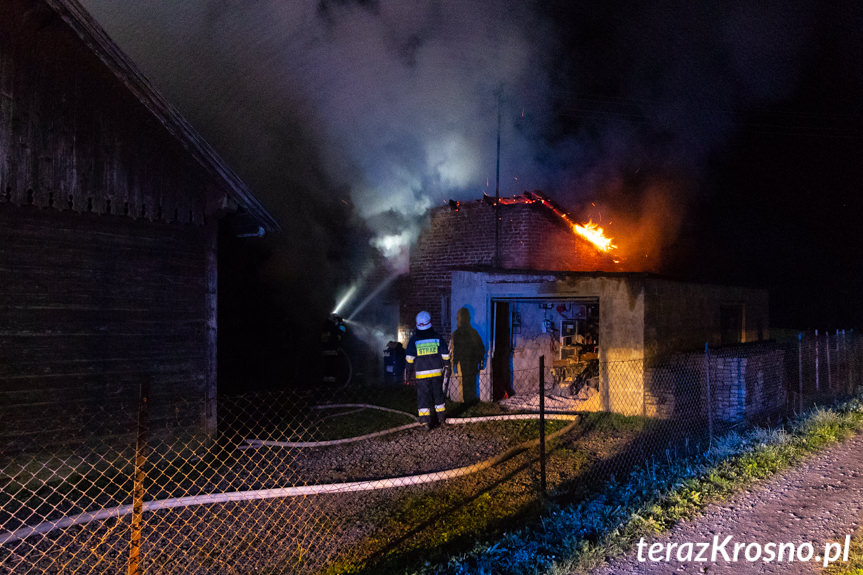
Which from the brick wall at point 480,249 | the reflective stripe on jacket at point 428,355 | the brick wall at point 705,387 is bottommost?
the brick wall at point 705,387

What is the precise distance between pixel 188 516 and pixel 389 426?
4328mm

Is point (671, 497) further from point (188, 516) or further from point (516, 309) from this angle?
point (516, 309)

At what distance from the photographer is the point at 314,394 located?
12.8m

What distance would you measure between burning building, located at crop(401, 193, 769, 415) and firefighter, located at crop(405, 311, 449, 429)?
2692 mm

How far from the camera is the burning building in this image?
966cm

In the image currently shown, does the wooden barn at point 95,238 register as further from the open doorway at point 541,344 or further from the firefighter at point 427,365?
the open doorway at point 541,344

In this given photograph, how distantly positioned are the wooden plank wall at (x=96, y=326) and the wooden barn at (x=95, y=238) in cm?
1

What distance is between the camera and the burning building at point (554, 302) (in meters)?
9.66

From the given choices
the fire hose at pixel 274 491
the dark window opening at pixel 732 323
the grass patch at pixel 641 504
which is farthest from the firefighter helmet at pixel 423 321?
the dark window opening at pixel 732 323

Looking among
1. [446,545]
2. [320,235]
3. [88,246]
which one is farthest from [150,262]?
[320,235]

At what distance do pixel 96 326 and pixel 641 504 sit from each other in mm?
6761

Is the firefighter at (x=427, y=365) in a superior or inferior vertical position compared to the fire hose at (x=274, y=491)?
superior

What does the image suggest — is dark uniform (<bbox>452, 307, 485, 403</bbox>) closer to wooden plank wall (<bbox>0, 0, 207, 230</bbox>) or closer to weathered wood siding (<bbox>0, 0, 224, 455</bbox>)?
weathered wood siding (<bbox>0, 0, 224, 455</bbox>)

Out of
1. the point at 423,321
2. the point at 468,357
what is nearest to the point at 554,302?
the point at 468,357
